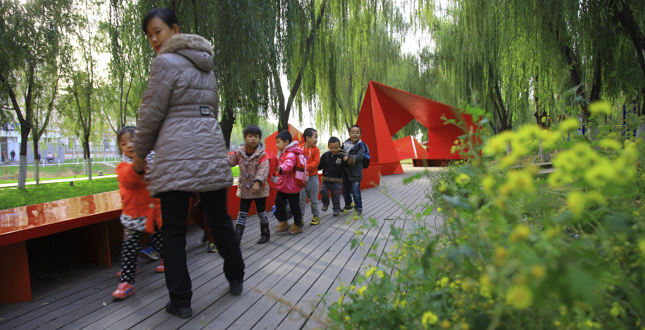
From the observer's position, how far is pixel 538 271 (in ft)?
1.82

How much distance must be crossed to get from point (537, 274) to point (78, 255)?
3904mm

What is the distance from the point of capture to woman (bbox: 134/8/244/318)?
203 centimetres

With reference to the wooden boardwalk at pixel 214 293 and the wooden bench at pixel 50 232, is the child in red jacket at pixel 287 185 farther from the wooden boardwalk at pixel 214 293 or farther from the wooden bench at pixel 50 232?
the wooden bench at pixel 50 232

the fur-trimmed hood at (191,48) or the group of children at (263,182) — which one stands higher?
the fur-trimmed hood at (191,48)

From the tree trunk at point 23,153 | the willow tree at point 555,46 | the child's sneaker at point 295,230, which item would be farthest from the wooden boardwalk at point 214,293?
the tree trunk at point 23,153

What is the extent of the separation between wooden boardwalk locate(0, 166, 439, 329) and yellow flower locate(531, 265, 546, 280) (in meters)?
0.84

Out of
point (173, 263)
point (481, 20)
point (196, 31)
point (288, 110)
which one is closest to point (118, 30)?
point (196, 31)

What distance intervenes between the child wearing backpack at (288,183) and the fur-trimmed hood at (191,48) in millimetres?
2153

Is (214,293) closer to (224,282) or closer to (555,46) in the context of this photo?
(224,282)

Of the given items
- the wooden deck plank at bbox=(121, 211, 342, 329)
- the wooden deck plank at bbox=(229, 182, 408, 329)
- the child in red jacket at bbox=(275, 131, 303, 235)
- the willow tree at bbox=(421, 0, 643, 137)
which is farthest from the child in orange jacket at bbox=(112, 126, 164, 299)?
the willow tree at bbox=(421, 0, 643, 137)

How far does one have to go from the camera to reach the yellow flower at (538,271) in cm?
55

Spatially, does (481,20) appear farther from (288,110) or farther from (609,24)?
(288,110)

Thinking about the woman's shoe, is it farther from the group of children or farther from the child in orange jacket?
the child in orange jacket

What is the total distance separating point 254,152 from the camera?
3785 mm
